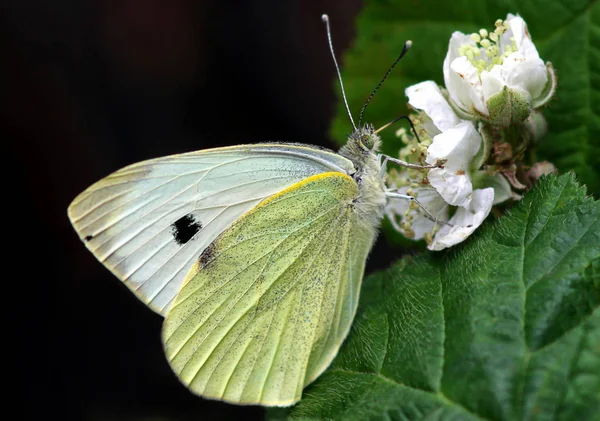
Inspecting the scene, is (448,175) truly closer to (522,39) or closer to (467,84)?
(467,84)

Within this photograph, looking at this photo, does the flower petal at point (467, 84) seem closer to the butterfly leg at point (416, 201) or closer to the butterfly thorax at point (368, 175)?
the butterfly leg at point (416, 201)

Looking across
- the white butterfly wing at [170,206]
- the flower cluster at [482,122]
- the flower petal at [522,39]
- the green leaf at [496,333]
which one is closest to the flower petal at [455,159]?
the flower cluster at [482,122]

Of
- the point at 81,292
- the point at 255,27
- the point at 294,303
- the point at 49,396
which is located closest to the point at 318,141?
the point at 255,27

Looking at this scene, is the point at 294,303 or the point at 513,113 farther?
the point at 294,303

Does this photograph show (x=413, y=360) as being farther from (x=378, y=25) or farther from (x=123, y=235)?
(x=378, y=25)

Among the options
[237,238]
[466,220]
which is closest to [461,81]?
[466,220]

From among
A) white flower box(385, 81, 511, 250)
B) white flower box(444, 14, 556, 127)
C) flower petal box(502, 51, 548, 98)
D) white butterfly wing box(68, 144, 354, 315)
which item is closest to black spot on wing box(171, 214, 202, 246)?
white butterfly wing box(68, 144, 354, 315)
